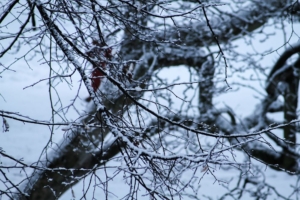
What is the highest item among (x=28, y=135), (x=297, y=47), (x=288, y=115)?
(x=28, y=135)

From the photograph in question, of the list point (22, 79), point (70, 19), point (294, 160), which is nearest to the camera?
point (70, 19)

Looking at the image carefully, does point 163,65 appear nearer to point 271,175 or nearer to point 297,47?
point 297,47

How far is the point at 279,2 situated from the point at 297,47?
1077 millimetres

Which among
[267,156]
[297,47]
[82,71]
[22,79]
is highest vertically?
[22,79]

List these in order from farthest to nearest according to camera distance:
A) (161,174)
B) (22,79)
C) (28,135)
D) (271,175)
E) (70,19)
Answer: (271,175)
(28,135)
(22,79)
(70,19)
(161,174)

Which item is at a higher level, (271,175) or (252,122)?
(271,175)

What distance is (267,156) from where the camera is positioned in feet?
20.6

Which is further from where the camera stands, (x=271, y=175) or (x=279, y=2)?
(x=271, y=175)

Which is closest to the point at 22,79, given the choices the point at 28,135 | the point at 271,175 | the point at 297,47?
the point at 28,135

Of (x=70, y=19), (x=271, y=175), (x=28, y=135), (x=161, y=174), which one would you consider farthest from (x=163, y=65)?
(x=271, y=175)

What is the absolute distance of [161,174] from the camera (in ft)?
8.04

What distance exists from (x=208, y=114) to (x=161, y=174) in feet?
13.1

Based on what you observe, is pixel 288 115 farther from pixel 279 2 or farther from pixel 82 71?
pixel 82 71

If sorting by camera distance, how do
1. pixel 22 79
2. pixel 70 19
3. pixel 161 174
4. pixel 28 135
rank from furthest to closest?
pixel 28 135 → pixel 22 79 → pixel 70 19 → pixel 161 174
